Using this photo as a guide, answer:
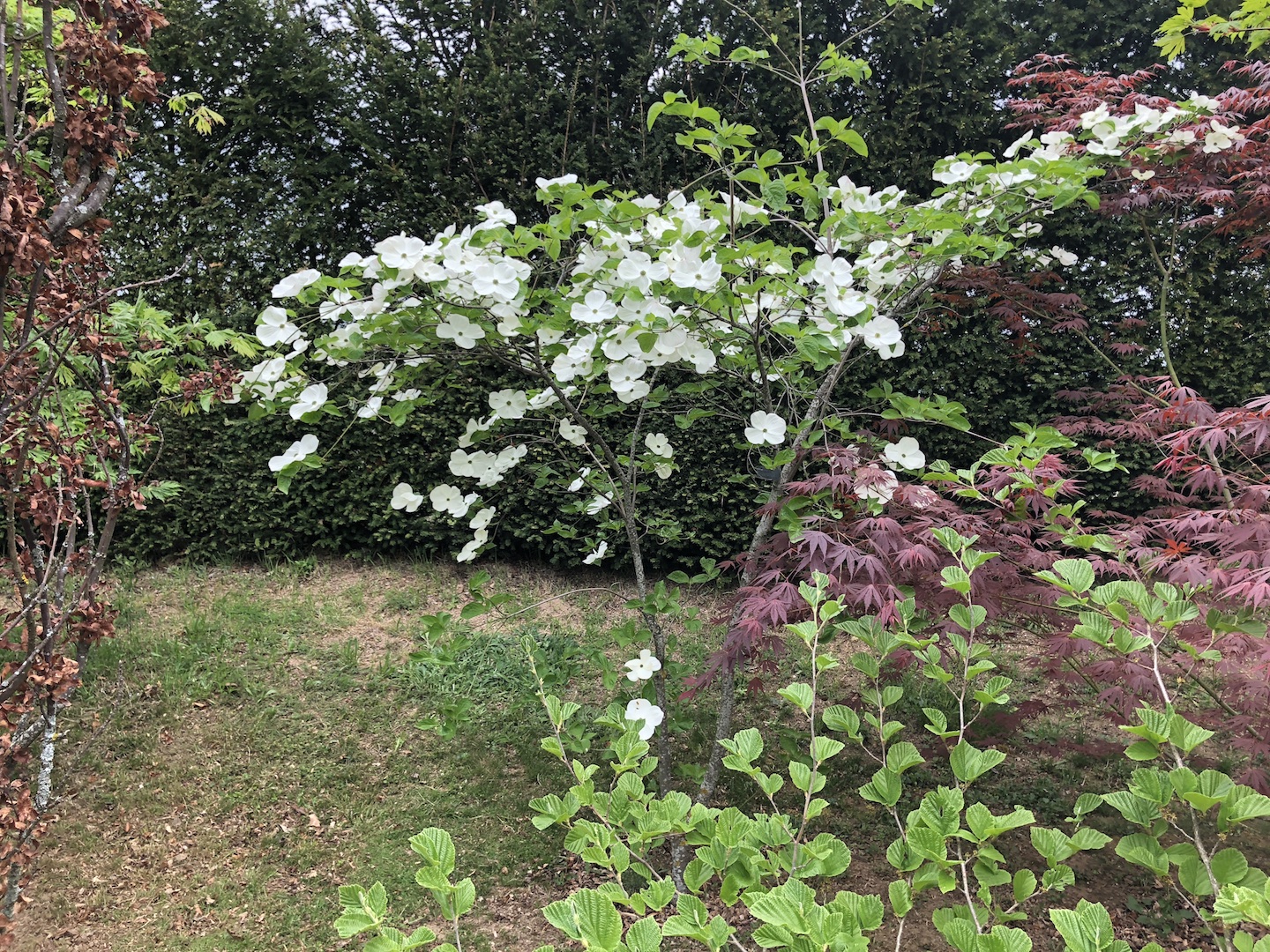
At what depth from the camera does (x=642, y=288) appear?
158 centimetres

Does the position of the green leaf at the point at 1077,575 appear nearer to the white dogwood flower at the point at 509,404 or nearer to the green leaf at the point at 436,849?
the green leaf at the point at 436,849

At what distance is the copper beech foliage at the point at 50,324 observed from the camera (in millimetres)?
1529

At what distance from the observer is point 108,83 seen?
5.31 ft

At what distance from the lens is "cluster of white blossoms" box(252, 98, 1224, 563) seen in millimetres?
1601

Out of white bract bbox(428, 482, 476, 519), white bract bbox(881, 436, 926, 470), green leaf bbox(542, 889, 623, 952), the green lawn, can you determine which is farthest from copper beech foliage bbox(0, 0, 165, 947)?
white bract bbox(881, 436, 926, 470)

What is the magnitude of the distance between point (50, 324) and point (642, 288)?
147 cm

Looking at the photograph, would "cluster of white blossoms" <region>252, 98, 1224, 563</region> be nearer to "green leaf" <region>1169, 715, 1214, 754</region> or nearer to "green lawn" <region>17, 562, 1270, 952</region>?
"green lawn" <region>17, 562, 1270, 952</region>

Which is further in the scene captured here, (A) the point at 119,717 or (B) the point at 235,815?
(A) the point at 119,717

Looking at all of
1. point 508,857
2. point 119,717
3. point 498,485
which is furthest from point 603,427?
point 119,717

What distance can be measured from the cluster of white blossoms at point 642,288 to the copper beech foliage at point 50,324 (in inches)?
18.3

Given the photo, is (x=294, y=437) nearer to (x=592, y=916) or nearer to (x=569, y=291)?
(x=569, y=291)

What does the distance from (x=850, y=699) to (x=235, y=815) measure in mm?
2073

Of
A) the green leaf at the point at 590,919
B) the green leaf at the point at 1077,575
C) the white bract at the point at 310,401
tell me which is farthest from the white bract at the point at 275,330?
the green leaf at the point at 1077,575

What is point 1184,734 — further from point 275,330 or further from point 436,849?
point 275,330
